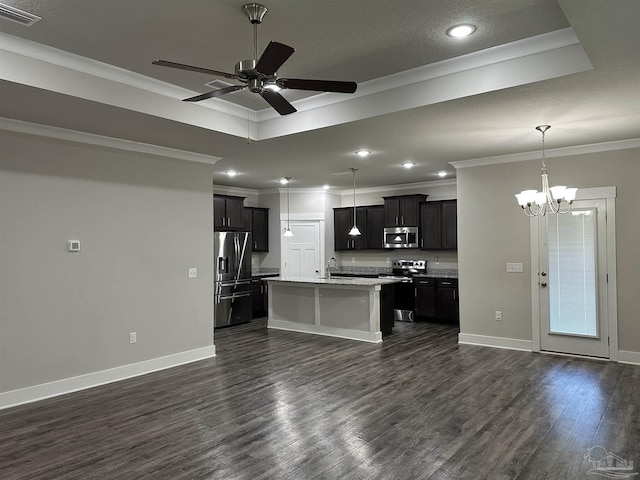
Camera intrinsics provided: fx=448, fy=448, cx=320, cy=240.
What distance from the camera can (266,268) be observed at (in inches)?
385

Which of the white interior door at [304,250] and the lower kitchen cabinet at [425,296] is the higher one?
the white interior door at [304,250]

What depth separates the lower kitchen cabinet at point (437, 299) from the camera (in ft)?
26.1

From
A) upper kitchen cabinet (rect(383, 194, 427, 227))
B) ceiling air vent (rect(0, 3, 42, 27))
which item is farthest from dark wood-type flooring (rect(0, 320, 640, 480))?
upper kitchen cabinet (rect(383, 194, 427, 227))

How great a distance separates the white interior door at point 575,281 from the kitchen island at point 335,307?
2200 mm

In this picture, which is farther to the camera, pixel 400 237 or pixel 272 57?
pixel 400 237

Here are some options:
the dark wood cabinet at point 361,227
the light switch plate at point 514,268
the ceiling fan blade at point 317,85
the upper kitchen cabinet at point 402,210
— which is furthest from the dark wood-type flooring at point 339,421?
the dark wood cabinet at point 361,227

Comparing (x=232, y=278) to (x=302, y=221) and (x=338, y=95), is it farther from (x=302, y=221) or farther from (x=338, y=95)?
(x=338, y=95)

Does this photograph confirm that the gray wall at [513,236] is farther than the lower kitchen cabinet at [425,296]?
No

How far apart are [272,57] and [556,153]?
467 cm

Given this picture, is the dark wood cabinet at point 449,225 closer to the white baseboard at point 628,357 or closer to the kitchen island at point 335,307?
the kitchen island at point 335,307

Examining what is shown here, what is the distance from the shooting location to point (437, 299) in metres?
8.11

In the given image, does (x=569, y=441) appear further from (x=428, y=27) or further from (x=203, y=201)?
(x=203, y=201)

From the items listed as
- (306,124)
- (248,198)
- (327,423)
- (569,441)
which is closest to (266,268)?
(248,198)

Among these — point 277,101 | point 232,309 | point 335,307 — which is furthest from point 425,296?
point 277,101
